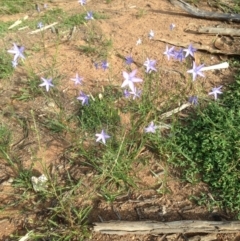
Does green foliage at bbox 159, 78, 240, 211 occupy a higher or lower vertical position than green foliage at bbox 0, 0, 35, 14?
lower

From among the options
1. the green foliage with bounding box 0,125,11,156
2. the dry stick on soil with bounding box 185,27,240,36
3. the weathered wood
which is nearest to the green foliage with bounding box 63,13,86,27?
the dry stick on soil with bounding box 185,27,240,36

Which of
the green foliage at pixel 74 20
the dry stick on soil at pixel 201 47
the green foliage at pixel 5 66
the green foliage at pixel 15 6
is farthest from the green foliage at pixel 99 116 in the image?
the green foliage at pixel 15 6

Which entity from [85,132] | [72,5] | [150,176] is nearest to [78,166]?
[85,132]

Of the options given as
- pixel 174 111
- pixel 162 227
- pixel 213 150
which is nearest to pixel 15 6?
pixel 174 111

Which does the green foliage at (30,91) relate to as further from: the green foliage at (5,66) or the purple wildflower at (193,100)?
the purple wildflower at (193,100)

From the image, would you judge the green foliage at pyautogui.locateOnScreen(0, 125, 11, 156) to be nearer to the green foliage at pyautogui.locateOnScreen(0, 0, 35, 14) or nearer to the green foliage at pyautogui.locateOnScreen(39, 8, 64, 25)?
the green foliage at pyautogui.locateOnScreen(39, 8, 64, 25)

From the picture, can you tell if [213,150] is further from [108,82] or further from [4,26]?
[4,26]

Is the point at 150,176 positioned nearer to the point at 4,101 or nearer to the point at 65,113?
the point at 65,113
